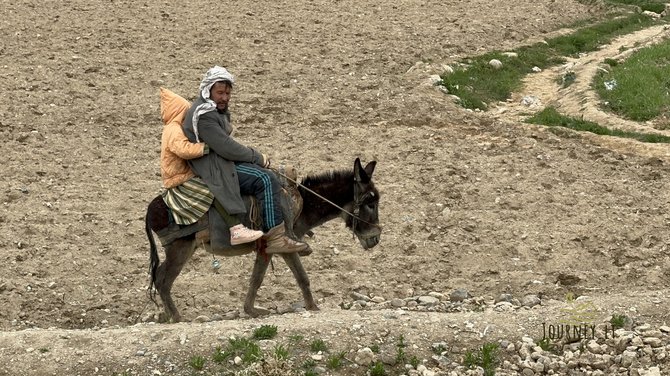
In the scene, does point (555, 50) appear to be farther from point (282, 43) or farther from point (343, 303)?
point (343, 303)

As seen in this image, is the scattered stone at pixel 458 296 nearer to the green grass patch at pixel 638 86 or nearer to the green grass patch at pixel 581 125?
the green grass patch at pixel 581 125

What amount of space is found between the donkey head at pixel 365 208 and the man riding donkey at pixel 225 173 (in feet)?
3.07

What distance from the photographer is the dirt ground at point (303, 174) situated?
11.2m

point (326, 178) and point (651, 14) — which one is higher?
point (651, 14)

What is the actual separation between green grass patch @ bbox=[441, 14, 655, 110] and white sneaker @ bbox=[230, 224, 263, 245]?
30.6ft

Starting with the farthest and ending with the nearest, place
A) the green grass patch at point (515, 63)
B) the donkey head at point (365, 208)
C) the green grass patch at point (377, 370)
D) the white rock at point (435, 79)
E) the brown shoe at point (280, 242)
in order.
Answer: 1. the green grass patch at point (515, 63)
2. the white rock at point (435, 79)
3. the donkey head at point (365, 208)
4. the brown shoe at point (280, 242)
5. the green grass patch at point (377, 370)

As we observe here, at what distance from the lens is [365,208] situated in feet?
38.5

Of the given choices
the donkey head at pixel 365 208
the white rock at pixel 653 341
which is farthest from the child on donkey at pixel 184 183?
the white rock at pixel 653 341

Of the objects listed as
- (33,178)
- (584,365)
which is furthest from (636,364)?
(33,178)

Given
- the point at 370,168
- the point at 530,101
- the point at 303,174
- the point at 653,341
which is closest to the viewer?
the point at 653,341

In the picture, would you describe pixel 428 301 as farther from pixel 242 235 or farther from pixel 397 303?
pixel 242 235

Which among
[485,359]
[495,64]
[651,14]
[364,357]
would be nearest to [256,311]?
[364,357]

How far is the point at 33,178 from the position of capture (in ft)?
51.3

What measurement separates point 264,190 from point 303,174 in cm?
503
